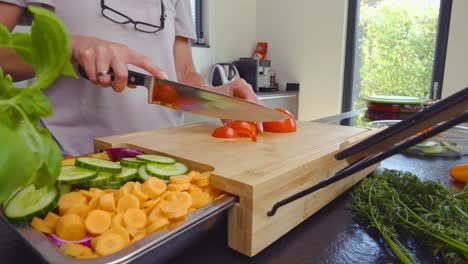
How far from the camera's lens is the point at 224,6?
317cm

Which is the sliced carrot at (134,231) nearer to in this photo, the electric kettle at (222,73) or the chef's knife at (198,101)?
the chef's knife at (198,101)

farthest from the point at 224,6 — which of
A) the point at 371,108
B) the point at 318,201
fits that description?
the point at 318,201

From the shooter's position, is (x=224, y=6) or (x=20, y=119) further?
(x=224, y=6)

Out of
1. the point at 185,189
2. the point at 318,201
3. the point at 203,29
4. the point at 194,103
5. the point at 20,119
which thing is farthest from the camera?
the point at 203,29

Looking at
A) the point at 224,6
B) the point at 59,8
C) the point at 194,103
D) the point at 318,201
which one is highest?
the point at 224,6

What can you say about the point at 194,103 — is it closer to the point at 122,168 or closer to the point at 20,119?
the point at 122,168

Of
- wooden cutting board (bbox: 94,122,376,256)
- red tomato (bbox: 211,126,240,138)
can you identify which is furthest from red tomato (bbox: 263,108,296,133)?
red tomato (bbox: 211,126,240,138)

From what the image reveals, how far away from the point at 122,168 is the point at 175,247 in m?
0.19

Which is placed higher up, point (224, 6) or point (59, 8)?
point (224, 6)

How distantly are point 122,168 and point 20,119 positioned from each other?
397mm

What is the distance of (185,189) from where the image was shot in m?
0.54

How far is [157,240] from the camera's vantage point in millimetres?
399

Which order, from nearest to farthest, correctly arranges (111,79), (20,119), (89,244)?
1. (20,119)
2. (89,244)
3. (111,79)

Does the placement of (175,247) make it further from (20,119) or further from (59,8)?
(59,8)
